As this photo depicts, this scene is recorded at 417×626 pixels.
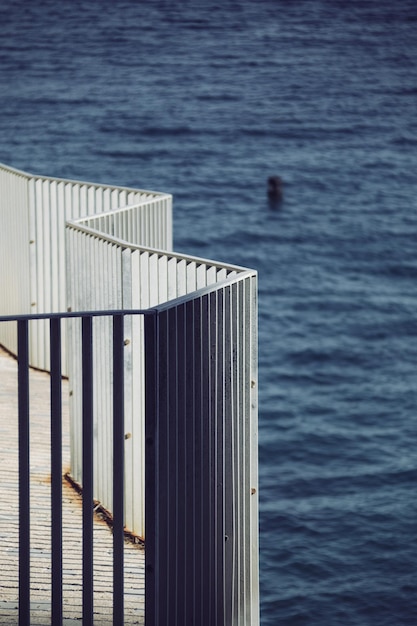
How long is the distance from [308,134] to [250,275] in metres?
65.7

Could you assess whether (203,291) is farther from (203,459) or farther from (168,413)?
(203,459)

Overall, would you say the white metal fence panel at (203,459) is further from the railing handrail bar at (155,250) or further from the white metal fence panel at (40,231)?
the white metal fence panel at (40,231)

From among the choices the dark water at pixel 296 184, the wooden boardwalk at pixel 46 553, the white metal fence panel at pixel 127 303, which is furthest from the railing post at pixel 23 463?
the dark water at pixel 296 184

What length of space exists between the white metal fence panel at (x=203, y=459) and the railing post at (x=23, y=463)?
3.00 ft

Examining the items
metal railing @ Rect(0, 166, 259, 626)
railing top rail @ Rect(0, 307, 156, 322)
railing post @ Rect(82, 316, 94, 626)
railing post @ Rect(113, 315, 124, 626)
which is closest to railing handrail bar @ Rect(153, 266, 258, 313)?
metal railing @ Rect(0, 166, 259, 626)

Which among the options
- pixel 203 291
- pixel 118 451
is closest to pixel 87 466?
pixel 118 451

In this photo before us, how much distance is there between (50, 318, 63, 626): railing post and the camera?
7.10 metres

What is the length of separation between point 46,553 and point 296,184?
189 ft

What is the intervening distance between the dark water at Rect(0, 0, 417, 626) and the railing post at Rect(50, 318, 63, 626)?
2005 centimetres

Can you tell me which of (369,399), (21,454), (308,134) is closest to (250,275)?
(21,454)

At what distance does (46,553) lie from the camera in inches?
383

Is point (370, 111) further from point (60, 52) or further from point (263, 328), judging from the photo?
point (263, 328)

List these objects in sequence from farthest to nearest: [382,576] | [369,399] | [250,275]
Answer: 1. [369,399]
2. [382,576]
3. [250,275]

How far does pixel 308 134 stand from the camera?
73500 mm
